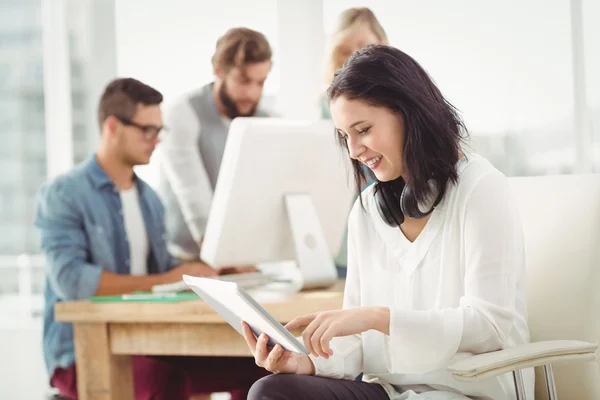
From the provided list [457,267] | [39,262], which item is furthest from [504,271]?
[39,262]

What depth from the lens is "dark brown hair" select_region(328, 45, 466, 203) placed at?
1560mm

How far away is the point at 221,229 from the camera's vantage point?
2273 millimetres

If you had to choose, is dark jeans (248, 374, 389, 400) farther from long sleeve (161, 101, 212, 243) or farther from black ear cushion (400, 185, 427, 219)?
long sleeve (161, 101, 212, 243)

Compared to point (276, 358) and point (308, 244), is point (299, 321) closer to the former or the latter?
point (276, 358)

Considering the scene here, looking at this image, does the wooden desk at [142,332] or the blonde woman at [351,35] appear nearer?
the wooden desk at [142,332]

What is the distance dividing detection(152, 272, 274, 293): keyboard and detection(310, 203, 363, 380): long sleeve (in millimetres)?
656

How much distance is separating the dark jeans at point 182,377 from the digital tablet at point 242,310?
99 centimetres

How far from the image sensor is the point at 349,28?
10.5ft

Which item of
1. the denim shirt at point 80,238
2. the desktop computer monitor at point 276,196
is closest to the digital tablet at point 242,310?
the desktop computer monitor at point 276,196

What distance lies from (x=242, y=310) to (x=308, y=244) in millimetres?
993

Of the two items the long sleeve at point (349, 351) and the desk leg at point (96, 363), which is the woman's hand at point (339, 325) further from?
the desk leg at point (96, 363)

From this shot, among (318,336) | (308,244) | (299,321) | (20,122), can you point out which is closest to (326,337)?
(318,336)

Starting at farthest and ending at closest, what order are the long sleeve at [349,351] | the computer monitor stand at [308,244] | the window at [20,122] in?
the window at [20,122], the computer monitor stand at [308,244], the long sleeve at [349,351]

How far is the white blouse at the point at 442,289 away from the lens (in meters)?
1.47
